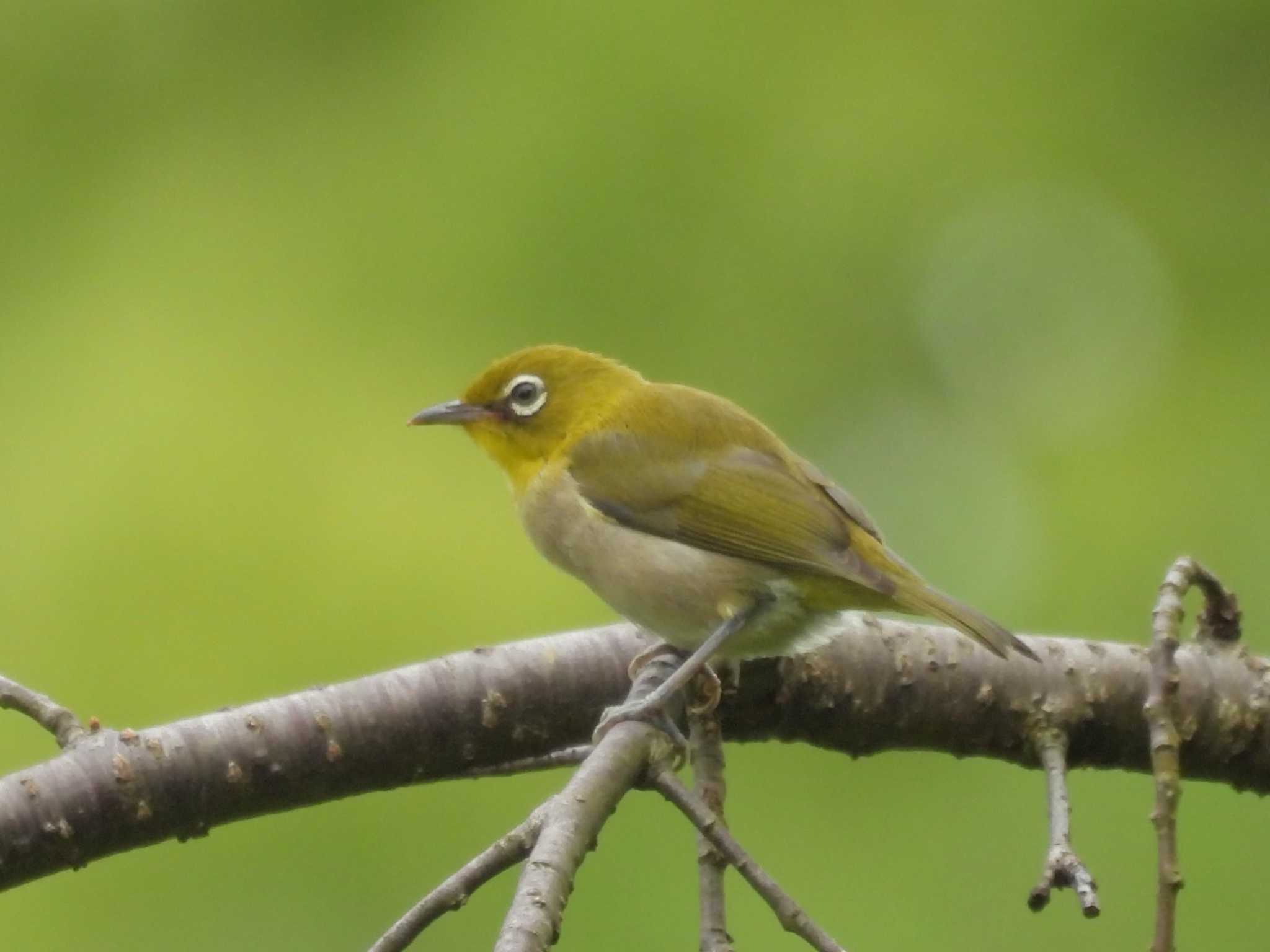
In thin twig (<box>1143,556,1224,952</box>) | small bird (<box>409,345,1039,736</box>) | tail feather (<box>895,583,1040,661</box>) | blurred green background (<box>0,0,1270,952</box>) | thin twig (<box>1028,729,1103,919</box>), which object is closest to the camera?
thin twig (<box>1143,556,1224,952</box>)

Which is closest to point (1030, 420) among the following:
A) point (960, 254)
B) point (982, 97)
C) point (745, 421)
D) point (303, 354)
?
point (960, 254)

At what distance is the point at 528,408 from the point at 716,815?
6.04 ft

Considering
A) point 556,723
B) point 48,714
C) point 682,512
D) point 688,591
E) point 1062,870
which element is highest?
point 682,512

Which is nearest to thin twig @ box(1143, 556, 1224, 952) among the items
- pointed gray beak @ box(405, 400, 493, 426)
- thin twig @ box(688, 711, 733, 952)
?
thin twig @ box(688, 711, 733, 952)

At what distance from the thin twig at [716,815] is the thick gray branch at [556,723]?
404 mm

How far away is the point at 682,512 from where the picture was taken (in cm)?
409

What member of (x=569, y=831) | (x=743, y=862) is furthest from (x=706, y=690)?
(x=569, y=831)

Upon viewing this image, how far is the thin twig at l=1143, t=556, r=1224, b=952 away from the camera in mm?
2221

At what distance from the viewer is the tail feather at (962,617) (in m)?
3.31

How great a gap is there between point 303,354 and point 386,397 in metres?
0.42

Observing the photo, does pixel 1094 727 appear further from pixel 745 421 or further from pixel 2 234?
pixel 2 234

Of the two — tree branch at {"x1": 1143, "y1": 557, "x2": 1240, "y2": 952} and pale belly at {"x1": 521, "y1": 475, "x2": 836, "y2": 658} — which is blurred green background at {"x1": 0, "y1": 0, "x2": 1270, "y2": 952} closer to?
pale belly at {"x1": 521, "y1": 475, "x2": 836, "y2": 658}

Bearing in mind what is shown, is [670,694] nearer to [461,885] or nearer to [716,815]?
[716,815]

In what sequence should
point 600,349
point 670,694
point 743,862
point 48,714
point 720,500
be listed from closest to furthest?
point 743,862 → point 48,714 → point 670,694 → point 720,500 → point 600,349
